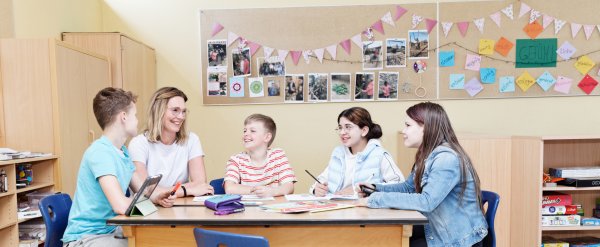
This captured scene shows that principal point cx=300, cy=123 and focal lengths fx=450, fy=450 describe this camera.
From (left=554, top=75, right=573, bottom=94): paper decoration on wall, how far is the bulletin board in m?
1.00

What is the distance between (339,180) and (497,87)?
1.97 m

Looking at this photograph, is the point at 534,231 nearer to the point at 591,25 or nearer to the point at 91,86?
the point at 591,25

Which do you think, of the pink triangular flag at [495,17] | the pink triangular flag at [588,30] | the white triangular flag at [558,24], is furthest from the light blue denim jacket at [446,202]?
the pink triangular flag at [588,30]

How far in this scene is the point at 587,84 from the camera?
3723 mm

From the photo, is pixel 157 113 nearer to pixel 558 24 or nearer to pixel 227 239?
pixel 227 239

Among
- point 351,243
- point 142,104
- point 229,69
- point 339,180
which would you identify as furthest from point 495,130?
point 142,104

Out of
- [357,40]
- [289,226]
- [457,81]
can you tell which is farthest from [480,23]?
[289,226]

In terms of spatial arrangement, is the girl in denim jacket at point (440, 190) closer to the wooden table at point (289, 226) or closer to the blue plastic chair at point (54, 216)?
the wooden table at point (289, 226)

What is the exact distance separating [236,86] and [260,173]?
1.50 m

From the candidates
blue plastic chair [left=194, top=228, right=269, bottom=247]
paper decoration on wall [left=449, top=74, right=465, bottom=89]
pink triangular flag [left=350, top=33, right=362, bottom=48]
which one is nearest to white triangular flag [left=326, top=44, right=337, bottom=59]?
pink triangular flag [left=350, top=33, right=362, bottom=48]

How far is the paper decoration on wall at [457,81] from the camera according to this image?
3725 mm

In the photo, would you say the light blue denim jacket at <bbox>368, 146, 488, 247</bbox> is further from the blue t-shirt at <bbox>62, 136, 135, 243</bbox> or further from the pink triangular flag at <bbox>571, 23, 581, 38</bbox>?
the pink triangular flag at <bbox>571, 23, 581, 38</bbox>

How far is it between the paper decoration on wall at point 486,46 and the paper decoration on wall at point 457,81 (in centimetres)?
26

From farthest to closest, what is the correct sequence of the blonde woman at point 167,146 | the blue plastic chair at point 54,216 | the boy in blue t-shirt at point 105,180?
1. the blonde woman at point 167,146
2. the blue plastic chair at point 54,216
3. the boy in blue t-shirt at point 105,180
